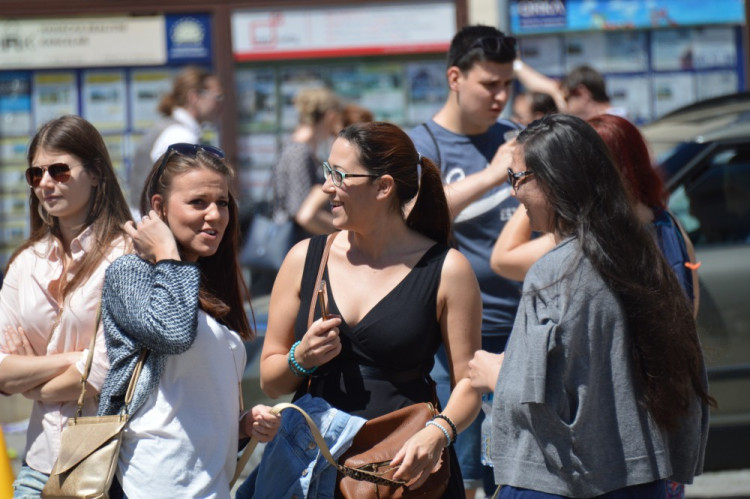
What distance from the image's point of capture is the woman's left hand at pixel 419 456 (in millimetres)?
3111

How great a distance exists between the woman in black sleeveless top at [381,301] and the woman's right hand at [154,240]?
1.53 feet

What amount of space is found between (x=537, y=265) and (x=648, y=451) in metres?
0.58

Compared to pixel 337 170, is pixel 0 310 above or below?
below

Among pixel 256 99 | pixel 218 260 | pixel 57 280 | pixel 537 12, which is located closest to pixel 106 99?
pixel 256 99

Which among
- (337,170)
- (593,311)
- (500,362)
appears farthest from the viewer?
(337,170)

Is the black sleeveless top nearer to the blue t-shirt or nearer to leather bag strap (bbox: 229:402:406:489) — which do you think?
leather bag strap (bbox: 229:402:406:489)

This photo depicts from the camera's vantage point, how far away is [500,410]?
296 cm

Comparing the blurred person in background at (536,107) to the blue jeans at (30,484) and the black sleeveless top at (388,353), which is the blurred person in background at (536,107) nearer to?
the black sleeveless top at (388,353)

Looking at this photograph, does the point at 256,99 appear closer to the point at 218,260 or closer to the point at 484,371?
the point at 218,260

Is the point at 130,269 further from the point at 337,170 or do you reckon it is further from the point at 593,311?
the point at 593,311

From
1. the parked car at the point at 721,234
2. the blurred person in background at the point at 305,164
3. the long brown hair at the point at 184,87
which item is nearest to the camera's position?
the parked car at the point at 721,234

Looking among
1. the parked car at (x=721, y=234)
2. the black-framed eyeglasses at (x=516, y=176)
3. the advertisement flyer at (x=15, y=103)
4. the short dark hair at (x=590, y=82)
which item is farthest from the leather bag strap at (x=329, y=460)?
the advertisement flyer at (x=15, y=103)

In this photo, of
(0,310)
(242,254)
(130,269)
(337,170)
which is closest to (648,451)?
(337,170)

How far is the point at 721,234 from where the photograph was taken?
5.79 m
